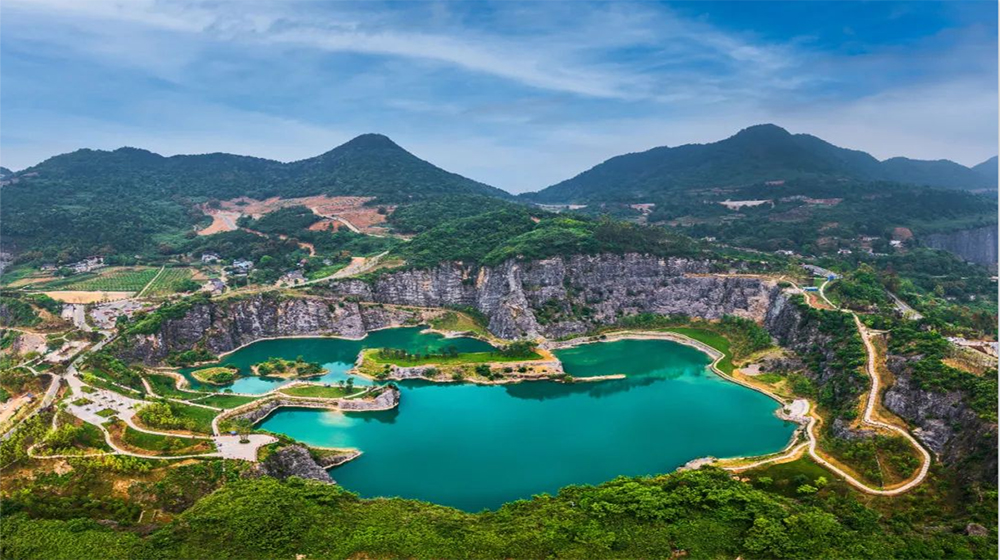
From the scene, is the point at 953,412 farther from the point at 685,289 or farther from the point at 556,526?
the point at 685,289

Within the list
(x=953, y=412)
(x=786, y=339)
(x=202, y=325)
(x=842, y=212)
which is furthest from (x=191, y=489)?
(x=842, y=212)

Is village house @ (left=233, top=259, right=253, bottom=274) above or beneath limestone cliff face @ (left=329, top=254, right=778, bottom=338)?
above

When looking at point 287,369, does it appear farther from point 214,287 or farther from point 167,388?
point 214,287

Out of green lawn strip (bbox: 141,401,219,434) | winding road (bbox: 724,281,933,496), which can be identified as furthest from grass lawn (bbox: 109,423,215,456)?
winding road (bbox: 724,281,933,496)

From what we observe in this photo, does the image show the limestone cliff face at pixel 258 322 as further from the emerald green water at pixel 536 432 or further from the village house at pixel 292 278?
the emerald green water at pixel 536 432

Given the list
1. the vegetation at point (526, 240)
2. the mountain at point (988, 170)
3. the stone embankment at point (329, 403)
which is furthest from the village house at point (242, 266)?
the mountain at point (988, 170)

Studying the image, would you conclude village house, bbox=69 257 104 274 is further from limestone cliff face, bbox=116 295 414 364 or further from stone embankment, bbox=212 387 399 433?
stone embankment, bbox=212 387 399 433
